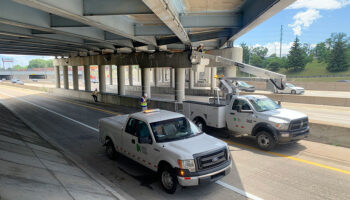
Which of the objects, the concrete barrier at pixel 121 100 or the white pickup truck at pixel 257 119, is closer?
the white pickup truck at pixel 257 119

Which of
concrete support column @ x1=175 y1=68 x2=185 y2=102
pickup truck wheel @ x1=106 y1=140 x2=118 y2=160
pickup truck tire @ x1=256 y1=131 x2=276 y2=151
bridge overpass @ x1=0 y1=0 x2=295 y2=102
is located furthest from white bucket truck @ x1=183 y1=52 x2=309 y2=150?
concrete support column @ x1=175 y1=68 x2=185 y2=102

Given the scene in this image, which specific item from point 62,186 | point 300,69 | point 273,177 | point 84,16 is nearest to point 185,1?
point 84,16

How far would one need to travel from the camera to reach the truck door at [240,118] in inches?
401

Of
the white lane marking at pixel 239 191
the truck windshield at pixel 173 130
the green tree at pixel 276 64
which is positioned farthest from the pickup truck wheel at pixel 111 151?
the green tree at pixel 276 64

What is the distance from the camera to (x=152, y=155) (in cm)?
666

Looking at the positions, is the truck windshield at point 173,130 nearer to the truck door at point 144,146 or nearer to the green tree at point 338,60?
the truck door at point 144,146

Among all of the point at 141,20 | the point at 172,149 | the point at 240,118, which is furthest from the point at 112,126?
the point at 141,20

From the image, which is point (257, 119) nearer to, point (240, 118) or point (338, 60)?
point (240, 118)

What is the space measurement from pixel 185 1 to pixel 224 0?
68.7 inches

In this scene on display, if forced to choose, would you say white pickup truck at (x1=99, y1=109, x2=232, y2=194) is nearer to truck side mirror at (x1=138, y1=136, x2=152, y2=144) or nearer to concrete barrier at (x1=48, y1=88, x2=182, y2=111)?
truck side mirror at (x1=138, y1=136, x2=152, y2=144)

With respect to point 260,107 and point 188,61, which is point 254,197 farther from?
point 188,61

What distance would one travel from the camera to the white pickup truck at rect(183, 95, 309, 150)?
29.7 ft

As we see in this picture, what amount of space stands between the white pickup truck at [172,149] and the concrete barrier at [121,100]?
1101 cm

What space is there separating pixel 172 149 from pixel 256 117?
507 cm
